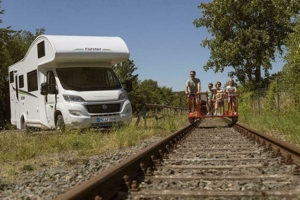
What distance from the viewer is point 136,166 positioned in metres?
5.31

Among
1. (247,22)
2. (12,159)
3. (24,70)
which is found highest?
(247,22)

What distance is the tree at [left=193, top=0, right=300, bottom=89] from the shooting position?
3844cm

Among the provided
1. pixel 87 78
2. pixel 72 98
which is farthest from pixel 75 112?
pixel 87 78

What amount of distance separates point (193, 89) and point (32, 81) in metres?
5.75

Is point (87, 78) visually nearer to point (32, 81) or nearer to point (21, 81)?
point (32, 81)

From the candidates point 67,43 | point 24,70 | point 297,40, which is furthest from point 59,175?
point 297,40

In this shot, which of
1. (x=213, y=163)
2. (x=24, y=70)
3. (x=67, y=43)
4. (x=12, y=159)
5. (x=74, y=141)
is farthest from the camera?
(x=24, y=70)

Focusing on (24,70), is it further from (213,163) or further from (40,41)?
(213,163)

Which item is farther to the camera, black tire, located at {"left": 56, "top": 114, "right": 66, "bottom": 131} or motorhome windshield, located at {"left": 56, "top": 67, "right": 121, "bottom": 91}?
motorhome windshield, located at {"left": 56, "top": 67, "right": 121, "bottom": 91}

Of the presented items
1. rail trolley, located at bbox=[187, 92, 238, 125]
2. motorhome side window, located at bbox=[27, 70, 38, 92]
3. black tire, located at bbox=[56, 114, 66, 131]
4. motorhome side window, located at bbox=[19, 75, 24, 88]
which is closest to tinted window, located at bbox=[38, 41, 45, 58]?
motorhome side window, located at bbox=[27, 70, 38, 92]

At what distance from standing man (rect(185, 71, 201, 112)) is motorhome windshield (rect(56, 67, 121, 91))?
2739 millimetres

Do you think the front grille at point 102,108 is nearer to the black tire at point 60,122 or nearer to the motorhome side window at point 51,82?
the black tire at point 60,122

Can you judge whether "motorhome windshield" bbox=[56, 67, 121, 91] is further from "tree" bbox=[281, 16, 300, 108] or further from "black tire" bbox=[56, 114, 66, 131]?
"tree" bbox=[281, 16, 300, 108]

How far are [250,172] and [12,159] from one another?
16.1ft
